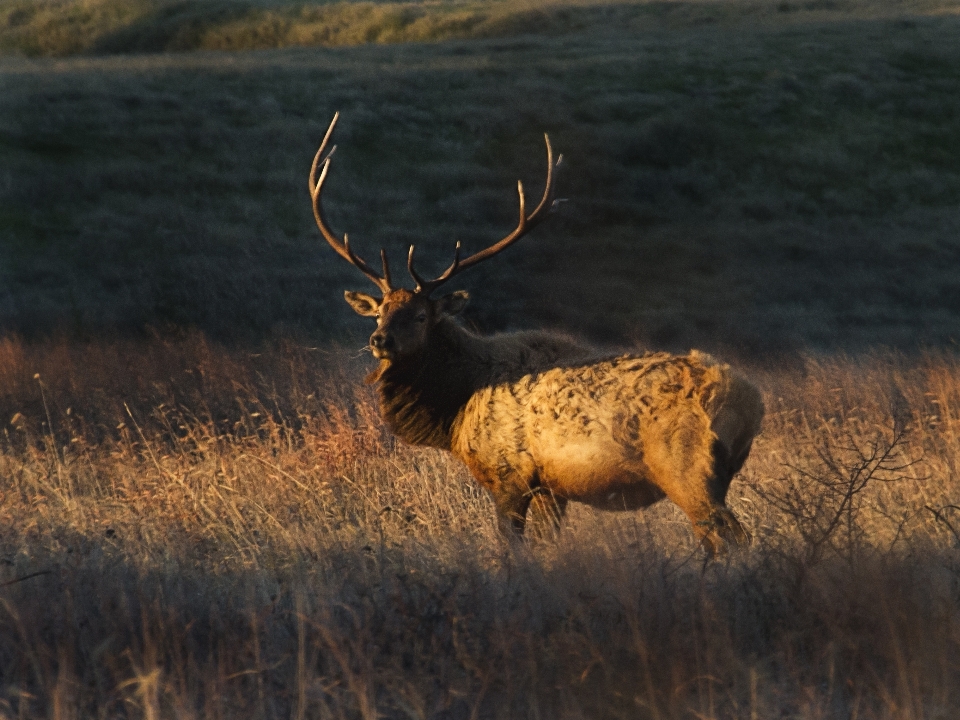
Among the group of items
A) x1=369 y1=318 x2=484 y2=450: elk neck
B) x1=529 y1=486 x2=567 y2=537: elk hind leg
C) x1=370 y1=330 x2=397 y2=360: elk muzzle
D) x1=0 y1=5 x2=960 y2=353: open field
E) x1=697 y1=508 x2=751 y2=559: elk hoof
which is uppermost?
x1=370 y1=330 x2=397 y2=360: elk muzzle

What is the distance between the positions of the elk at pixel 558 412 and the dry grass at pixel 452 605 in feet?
0.94

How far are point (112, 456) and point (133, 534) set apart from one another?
282 centimetres

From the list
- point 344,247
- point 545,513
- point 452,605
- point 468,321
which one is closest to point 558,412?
point 545,513

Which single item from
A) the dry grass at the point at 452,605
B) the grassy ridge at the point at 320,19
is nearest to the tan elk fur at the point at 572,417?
the dry grass at the point at 452,605

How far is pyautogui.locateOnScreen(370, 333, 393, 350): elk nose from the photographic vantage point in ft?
21.4

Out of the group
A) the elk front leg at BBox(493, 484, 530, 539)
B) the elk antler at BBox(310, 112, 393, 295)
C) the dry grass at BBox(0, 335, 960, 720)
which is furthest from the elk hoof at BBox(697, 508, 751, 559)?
the elk antler at BBox(310, 112, 393, 295)

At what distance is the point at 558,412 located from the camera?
6.14 m

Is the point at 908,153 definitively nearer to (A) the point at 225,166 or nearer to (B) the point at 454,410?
(A) the point at 225,166

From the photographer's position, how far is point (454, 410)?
6836mm

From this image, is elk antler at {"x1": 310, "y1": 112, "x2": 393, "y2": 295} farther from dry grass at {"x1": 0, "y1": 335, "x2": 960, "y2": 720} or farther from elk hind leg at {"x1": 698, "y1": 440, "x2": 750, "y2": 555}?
elk hind leg at {"x1": 698, "y1": 440, "x2": 750, "y2": 555}

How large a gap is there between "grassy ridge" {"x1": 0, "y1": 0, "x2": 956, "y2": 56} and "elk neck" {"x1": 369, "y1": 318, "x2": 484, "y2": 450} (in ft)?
144

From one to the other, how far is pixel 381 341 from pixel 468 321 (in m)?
7.30

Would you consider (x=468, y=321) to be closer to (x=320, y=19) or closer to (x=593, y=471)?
(x=593, y=471)

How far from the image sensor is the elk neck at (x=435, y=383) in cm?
684
